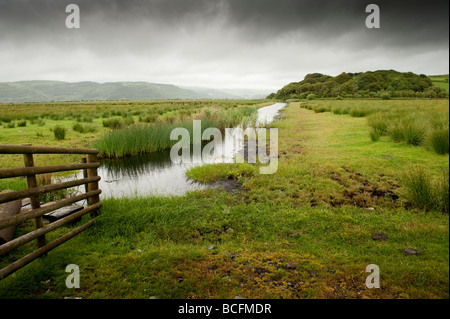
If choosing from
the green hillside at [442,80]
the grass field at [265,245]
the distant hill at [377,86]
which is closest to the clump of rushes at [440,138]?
the grass field at [265,245]

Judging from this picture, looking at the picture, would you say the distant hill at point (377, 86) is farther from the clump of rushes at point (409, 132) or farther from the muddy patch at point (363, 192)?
the muddy patch at point (363, 192)

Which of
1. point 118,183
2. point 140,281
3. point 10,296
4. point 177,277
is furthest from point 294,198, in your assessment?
point 118,183

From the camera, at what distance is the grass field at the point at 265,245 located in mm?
3309

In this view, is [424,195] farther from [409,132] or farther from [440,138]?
[409,132]

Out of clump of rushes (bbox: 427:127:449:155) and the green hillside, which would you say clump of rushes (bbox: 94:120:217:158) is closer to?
clump of rushes (bbox: 427:127:449:155)

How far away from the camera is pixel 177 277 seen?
365 centimetres

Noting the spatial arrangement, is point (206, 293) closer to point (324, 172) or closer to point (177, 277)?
point (177, 277)

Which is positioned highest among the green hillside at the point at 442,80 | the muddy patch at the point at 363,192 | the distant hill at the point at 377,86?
the distant hill at the point at 377,86

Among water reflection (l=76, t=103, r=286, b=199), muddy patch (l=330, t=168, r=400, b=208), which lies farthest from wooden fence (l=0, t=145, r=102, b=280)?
muddy patch (l=330, t=168, r=400, b=208)

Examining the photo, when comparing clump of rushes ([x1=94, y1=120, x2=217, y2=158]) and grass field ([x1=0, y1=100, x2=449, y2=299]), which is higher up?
clump of rushes ([x1=94, y1=120, x2=217, y2=158])

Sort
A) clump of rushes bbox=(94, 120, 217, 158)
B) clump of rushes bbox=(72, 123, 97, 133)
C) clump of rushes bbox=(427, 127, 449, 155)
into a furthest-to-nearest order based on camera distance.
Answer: clump of rushes bbox=(72, 123, 97, 133), clump of rushes bbox=(94, 120, 217, 158), clump of rushes bbox=(427, 127, 449, 155)

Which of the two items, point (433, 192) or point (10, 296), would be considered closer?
point (10, 296)

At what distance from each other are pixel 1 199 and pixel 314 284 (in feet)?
15.4

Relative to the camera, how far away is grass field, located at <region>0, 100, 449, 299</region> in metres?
3.31
